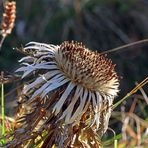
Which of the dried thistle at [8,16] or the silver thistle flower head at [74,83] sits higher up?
the dried thistle at [8,16]

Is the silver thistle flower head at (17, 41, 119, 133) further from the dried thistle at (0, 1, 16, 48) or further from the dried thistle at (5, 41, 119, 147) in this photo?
the dried thistle at (0, 1, 16, 48)

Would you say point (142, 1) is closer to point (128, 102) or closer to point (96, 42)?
point (96, 42)

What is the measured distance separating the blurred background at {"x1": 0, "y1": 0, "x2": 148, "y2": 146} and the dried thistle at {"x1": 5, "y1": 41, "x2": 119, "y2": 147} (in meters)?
3.23

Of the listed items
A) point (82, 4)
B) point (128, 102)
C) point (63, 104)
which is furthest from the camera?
point (82, 4)

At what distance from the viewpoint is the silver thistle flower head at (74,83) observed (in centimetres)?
143

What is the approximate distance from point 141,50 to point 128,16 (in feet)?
1.12

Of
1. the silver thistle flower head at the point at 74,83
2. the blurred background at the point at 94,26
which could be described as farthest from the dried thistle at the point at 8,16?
the blurred background at the point at 94,26

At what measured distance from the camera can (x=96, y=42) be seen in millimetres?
4891

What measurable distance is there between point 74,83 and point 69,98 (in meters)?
0.05

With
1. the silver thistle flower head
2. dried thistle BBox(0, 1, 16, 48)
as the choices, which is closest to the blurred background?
dried thistle BBox(0, 1, 16, 48)

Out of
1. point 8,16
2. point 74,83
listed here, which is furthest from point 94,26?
point 74,83

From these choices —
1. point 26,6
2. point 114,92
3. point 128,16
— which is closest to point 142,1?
point 128,16

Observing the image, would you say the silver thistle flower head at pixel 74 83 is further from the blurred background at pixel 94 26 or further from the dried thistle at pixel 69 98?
the blurred background at pixel 94 26

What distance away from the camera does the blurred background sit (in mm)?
4809
